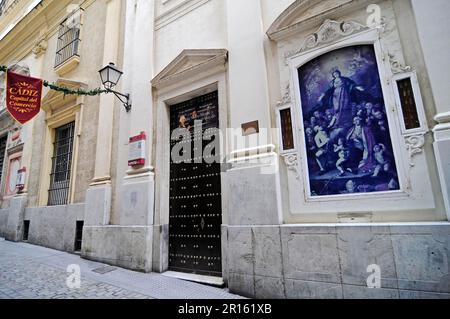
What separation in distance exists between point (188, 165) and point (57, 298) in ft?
9.52

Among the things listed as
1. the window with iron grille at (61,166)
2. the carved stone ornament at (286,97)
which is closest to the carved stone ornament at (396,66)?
the carved stone ornament at (286,97)

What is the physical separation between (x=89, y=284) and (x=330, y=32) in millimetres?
5337

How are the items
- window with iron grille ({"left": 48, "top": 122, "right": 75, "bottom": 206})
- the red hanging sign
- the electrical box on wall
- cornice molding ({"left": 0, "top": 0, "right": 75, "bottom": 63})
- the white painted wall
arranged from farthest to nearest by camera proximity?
cornice molding ({"left": 0, "top": 0, "right": 75, "bottom": 63}) → window with iron grille ({"left": 48, "top": 122, "right": 75, "bottom": 206}) → the electrical box on wall → the red hanging sign → the white painted wall

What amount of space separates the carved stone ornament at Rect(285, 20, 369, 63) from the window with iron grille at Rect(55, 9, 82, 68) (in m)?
7.44

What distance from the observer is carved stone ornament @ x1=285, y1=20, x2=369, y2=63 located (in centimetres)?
351

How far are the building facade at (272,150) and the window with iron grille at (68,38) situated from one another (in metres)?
1.98

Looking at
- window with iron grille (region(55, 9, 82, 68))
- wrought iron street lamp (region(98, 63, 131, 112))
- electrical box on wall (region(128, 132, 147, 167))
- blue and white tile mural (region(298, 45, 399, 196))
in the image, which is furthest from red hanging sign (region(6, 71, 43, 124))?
blue and white tile mural (region(298, 45, 399, 196))

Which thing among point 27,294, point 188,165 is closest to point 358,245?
point 188,165

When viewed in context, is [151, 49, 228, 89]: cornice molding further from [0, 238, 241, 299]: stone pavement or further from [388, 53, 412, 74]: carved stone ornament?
[0, 238, 241, 299]: stone pavement

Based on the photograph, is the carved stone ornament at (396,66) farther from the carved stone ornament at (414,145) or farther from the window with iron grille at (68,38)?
the window with iron grille at (68,38)

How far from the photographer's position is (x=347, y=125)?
11.2ft

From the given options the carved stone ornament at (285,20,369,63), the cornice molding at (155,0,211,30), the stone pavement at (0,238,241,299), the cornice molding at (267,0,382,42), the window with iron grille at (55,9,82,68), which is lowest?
the stone pavement at (0,238,241,299)

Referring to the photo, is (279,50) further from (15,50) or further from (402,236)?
(15,50)

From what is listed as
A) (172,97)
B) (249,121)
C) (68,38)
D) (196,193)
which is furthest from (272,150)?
(68,38)
